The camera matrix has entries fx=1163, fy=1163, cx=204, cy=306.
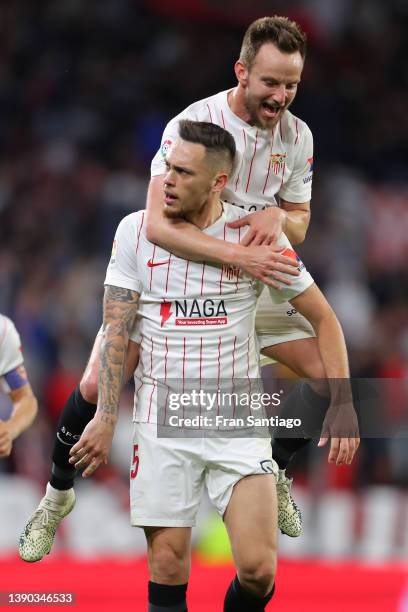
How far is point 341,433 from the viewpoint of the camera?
4.68m

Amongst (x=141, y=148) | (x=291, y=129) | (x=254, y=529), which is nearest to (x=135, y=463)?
(x=254, y=529)

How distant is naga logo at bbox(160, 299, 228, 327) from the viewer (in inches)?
182

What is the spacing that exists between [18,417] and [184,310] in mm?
1125

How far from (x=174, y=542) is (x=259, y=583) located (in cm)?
38

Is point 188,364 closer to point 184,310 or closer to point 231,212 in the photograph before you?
point 184,310

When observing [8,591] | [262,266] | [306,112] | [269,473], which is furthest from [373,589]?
[306,112]

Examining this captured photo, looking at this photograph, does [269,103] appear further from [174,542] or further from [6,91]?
[6,91]

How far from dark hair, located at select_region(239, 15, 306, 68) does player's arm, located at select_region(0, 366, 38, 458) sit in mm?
1860

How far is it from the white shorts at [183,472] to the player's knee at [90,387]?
14.6 inches

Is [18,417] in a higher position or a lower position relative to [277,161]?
lower

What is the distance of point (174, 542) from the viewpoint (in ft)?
14.9

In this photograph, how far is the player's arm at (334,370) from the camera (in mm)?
4688

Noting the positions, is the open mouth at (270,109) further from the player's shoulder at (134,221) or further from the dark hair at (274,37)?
the player's shoulder at (134,221)

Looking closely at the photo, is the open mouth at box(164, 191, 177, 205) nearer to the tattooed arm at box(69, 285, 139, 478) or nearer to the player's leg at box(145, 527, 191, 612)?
the tattooed arm at box(69, 285, 139, 478)
